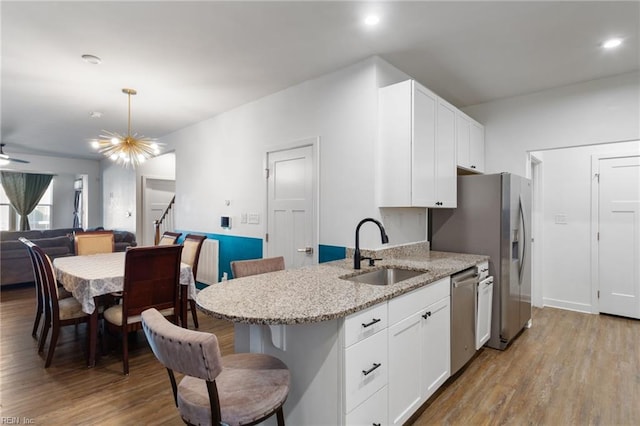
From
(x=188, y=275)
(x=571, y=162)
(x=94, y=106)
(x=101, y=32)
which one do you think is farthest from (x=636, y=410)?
(x=94, y=106)

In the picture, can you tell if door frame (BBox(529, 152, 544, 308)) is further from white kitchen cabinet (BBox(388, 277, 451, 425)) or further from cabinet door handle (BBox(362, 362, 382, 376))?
cabinet door handle (BBox(362, 362, 382, 376))

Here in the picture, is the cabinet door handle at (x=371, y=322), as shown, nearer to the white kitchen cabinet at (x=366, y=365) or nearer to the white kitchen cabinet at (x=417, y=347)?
the white kitchen cabinet at (x=366, y=365)

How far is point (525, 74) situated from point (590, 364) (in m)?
2.75

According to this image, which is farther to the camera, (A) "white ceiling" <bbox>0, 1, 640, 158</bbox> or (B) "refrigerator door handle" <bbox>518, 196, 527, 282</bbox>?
(B) "refrigerator door handle" <bbox>518, 196, 527, 282</bbox>

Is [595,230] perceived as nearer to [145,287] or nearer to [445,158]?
[445,158]

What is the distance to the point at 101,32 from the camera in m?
2.41

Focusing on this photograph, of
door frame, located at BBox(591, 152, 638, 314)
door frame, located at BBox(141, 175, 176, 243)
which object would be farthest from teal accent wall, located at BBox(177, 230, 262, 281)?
door frame, located at BBox(591, 152, 638, 314)

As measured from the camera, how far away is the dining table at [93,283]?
8.41 ft

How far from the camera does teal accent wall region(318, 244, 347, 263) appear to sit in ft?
9.69

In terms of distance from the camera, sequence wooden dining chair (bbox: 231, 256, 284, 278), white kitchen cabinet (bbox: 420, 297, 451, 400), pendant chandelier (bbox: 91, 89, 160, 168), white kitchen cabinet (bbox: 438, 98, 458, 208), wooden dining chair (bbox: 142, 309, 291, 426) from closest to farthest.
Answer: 1. wooden dining chair (bbox: 142, 309, 291, 426)
2. white kitchen cabinet (bbox: 420, 297, 451, 400)
3. wooden dining chair (bbox: 231, 256, 284, 278)
4. white kitchen cabinet (bbox: 438, 98, 458, 208)
5. pendant chandelier (bbox: 91, 89, 160, 168)

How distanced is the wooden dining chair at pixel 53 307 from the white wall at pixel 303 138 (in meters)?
1.84

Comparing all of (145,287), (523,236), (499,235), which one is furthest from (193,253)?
(523,236)

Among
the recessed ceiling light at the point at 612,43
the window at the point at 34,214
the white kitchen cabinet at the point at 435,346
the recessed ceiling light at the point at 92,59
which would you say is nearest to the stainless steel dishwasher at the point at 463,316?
the white kitchen cabinet at the point at 435,346

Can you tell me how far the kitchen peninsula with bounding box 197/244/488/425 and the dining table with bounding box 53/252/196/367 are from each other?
1.44 metres
